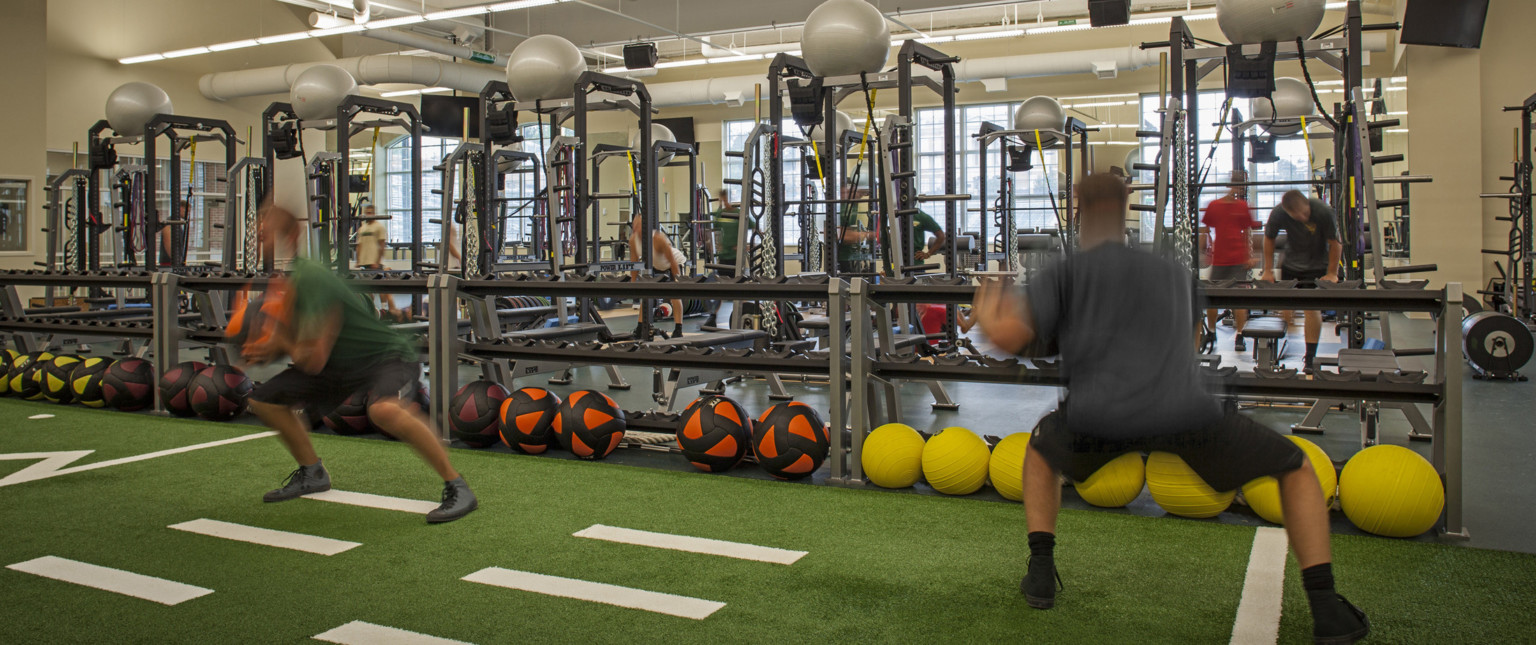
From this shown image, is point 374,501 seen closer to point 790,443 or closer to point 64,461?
point 790,443

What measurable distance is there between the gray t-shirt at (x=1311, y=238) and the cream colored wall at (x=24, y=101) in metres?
14.7

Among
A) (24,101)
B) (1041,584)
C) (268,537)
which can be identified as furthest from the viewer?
(24,101)

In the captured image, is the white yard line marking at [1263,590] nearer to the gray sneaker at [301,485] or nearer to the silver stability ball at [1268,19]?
the silver stability ball at [1268,19]

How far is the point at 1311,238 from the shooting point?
5836 millimetres

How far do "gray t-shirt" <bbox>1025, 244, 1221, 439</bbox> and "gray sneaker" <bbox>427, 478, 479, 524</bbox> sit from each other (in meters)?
2.09

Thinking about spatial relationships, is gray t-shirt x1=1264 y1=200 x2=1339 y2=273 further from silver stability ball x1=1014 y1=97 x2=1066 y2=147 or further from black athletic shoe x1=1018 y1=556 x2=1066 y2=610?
black athletic shoe x1=1018 y1=556 x2=1066 y2=610

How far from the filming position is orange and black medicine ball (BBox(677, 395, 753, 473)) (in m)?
4.05

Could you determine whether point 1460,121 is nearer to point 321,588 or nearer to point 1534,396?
point 1534,396

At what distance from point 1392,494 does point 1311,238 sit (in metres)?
Result: 3.21

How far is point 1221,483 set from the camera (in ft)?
7.36

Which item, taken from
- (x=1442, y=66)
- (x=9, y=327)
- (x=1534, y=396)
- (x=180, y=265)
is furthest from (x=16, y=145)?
(x=1442, y=66)

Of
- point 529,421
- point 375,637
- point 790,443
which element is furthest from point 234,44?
point 375,637

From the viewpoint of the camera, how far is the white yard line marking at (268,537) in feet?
10.2

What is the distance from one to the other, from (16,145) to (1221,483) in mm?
15537
